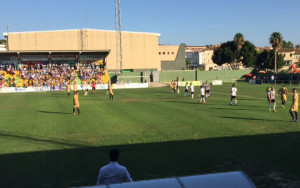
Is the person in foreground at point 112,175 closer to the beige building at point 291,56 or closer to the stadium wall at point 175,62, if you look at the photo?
the stadium wall at point 175,62

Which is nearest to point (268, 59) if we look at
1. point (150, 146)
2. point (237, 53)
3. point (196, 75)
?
point (237, 53)

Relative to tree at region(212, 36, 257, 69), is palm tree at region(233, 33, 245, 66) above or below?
above

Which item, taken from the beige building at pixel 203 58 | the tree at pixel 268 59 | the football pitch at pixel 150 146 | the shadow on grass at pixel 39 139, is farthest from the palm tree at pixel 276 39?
the shadow on grass at pixel 39 139

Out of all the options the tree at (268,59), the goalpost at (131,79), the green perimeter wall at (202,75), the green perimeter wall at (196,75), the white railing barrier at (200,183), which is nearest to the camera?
the white railing barrier at (200,183)

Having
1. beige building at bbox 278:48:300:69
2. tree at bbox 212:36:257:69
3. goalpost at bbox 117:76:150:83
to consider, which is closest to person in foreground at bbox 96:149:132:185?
goalpost at bbox 117:76:150:83

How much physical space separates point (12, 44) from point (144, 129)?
62.1 m

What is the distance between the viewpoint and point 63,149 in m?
12.4

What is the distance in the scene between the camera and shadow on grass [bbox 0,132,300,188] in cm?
902

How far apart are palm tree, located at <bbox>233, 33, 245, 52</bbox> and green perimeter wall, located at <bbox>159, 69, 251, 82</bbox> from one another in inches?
596

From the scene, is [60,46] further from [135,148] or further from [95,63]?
[135,148]

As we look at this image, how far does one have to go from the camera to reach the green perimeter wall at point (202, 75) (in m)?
74.5

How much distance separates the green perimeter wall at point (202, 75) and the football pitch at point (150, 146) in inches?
2124

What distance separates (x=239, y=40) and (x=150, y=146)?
85671mm

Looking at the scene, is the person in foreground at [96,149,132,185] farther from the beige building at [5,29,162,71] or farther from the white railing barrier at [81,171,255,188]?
the beige building at [5,29,162,71]
